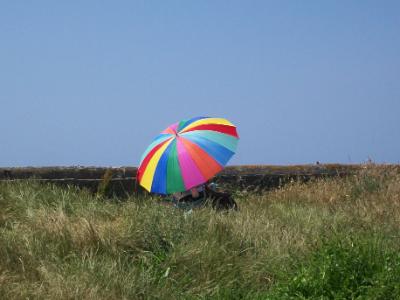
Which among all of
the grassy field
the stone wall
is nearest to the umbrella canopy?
the grassy field

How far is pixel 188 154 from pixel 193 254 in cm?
228

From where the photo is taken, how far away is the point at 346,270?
5.51 meters

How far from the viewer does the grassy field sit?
5523 mm

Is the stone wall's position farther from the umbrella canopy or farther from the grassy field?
the grassy field

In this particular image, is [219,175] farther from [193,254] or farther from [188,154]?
[193,254]

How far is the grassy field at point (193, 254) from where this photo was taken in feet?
18.1

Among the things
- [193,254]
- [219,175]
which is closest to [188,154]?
[193,254]

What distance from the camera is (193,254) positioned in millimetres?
6273

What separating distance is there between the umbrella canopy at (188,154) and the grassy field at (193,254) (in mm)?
779

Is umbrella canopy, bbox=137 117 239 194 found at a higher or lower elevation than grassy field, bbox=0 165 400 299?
higher

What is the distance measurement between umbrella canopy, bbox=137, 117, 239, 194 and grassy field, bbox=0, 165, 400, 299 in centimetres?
78

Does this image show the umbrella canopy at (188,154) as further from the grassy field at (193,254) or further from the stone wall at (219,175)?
the stone wall at (219,175)

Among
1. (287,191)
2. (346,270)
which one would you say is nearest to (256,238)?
(346,270)

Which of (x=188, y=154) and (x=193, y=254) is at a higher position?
(x=188, y=154)
